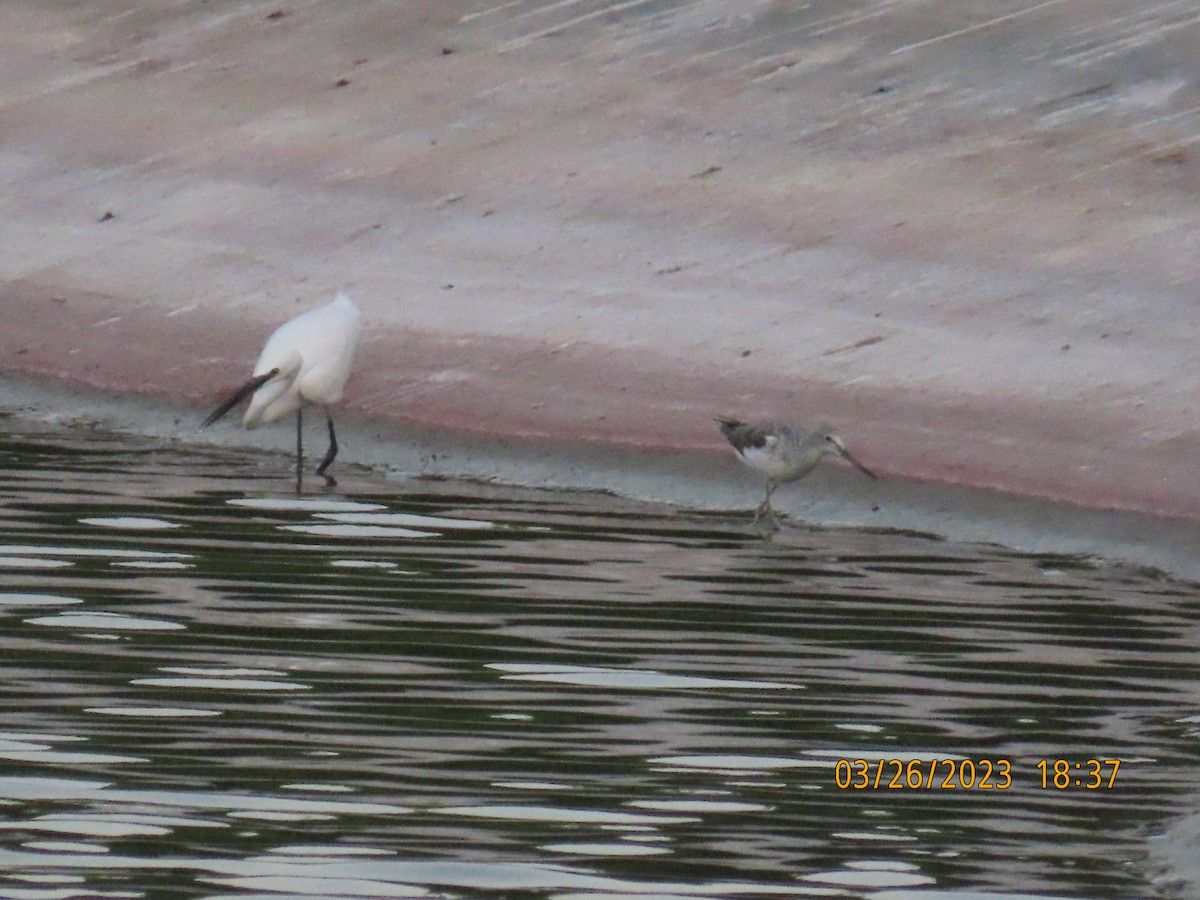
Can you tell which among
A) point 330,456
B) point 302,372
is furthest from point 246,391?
point 330,456

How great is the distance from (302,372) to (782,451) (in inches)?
92.1

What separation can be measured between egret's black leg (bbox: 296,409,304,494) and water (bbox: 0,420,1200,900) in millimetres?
308

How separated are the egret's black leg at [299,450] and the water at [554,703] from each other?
308mm

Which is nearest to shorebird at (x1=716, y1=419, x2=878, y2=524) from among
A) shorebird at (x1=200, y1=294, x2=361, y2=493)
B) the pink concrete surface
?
the pink concrete surface

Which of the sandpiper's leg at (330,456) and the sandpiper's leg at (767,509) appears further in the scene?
the sandpiper's leg at (330,456)

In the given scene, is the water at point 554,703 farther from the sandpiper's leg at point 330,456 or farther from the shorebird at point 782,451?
the sandpiper's leg at point 330,456

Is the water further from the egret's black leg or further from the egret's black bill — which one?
the egret's black bill

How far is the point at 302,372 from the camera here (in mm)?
12250

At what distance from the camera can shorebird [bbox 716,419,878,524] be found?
1112 centimetres

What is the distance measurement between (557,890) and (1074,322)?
720 cm

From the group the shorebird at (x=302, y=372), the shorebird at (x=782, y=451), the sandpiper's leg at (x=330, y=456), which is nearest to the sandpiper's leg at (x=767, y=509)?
the shorebird at (x=782, y=451)

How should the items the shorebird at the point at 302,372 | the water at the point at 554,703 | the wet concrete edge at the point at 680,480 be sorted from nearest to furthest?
the water at the point at 554,703
the wet concrete edge at the point at 680,480
the shorebird at the point at 302,372

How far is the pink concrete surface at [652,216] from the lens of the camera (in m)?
12.3
